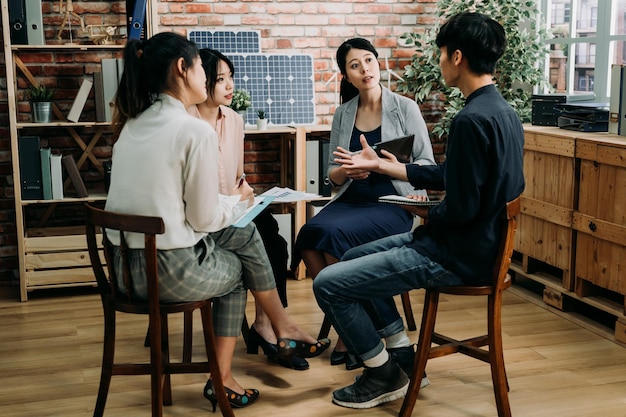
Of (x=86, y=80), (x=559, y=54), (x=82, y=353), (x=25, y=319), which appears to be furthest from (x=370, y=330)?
(x=559, y=54)

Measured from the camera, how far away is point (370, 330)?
2740 millimetres

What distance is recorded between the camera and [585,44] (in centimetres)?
446

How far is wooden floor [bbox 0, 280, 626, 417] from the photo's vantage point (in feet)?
9.36

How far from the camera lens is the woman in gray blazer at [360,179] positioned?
3.25 meters

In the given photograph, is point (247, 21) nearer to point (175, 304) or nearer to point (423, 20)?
point (423, 20)

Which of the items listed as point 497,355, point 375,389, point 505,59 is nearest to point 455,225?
point 497,355

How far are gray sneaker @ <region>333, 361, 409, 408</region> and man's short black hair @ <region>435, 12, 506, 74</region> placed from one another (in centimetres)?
111

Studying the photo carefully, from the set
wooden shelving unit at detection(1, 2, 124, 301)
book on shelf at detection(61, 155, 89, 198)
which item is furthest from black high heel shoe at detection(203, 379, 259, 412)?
book on shelf at detection(61, 155, 89, 198)

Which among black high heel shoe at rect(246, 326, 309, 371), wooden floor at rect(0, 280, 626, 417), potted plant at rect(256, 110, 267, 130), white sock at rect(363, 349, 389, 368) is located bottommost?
wooden floor at rect(0, 280, 626, 417)

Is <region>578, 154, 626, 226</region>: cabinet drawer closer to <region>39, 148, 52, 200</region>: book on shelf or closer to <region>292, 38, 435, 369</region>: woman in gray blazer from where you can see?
<region>292, 38, 435, 369</region>: woman in gray blazer

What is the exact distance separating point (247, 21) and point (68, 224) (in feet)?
5.35

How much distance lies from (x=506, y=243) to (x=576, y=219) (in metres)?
1.42

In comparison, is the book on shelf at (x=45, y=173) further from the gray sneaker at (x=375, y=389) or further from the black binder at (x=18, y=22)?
the gray sneaker at (x=375, y=389)

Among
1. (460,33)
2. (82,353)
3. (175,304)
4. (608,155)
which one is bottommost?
(82,353)
